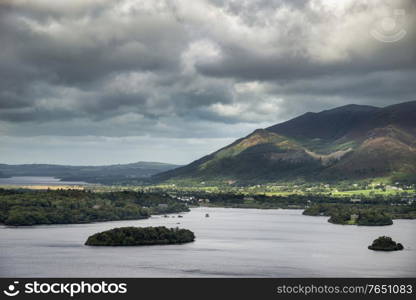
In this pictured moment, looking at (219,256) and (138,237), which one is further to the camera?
(138,237)

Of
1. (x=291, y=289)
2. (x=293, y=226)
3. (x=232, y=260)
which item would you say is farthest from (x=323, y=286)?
(x=293, y=226)

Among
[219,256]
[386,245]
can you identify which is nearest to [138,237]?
[219,256]

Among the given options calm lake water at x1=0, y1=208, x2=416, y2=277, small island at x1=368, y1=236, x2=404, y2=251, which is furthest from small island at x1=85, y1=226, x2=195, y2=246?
small island at x1=368, y1=236, x2=404, y2=251

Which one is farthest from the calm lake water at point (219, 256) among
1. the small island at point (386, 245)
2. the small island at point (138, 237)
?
the small island at point (138, 237)

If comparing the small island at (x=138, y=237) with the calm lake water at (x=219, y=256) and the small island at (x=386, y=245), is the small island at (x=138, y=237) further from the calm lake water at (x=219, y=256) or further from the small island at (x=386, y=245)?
the small island at (x=386, y=245)

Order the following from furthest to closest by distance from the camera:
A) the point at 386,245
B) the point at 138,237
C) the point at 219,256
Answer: the point at 138,237
the point at 386,245
the point at 219,256

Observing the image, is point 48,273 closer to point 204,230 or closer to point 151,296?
point 151,296

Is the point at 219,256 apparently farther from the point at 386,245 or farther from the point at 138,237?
the point at 386,245
